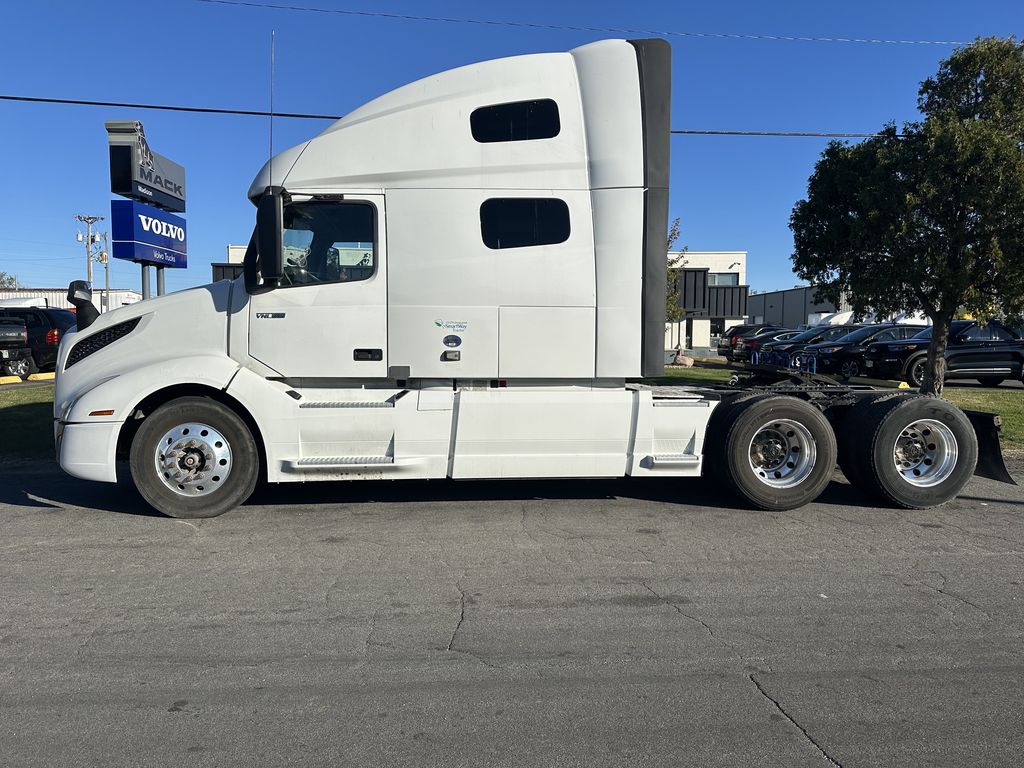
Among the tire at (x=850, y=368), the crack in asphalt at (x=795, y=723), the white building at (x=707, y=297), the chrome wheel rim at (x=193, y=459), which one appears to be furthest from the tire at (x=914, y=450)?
the white building at (x=707, y=297)

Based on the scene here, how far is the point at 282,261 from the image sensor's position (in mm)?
5891

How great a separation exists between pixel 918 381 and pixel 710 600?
52.6 feet

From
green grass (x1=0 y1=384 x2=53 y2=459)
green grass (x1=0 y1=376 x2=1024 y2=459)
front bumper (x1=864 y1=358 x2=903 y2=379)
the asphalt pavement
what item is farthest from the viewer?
front bumper (x1=864 y1=358 x2=903 y2=379)

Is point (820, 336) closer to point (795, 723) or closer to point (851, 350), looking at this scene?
point (851, 350)

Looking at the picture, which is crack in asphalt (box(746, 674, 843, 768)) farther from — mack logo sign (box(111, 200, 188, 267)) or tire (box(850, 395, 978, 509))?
mack logo sign (box(111, 200, 188, 267))

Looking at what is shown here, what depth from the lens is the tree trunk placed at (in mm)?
10883


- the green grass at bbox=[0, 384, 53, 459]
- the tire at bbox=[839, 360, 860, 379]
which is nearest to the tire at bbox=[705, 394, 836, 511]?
the green grass at bbox=[0, 384, 53, 459]

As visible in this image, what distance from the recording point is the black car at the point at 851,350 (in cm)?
1878

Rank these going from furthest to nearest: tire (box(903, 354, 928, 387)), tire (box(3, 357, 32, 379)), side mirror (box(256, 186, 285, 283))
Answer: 1. tire (box(903, 354, 928, 387))
2. tire (box(3, 357, 32, 379))
3. side mirror (box(256, 186, 285, 283))

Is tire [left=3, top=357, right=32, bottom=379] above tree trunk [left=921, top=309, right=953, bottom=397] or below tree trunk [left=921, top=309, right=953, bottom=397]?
below

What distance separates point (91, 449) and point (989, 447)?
8.16m

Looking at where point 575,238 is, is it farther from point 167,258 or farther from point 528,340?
point 167,258

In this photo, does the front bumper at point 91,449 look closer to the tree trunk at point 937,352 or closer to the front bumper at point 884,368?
the tree trunk at point 937,352

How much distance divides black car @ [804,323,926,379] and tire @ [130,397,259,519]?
16339 mm
